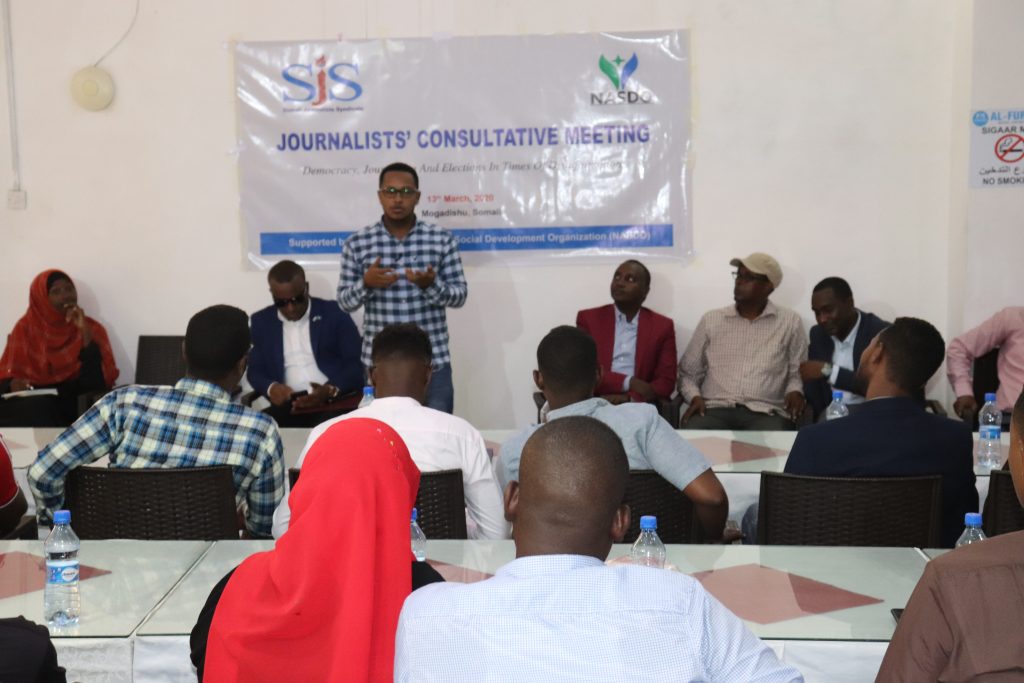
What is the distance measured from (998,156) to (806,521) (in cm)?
376

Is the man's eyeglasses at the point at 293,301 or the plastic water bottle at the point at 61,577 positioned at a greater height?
the man's eyeglasses at the point at 293,301

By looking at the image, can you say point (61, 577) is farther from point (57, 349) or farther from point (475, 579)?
point (57, 349)

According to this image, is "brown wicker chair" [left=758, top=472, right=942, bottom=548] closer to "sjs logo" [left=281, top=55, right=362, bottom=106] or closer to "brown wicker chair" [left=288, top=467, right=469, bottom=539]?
"brown wicker chair" [left=288, top=467, right=469, bottom=539]

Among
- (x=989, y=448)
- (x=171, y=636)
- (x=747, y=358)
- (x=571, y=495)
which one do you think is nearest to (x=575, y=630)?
(x=571, y=495)

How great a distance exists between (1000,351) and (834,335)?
80 centimetres

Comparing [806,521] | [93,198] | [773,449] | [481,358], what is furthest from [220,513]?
[93,198]

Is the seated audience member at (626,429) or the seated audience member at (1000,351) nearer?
the seated audience member at (626,429)

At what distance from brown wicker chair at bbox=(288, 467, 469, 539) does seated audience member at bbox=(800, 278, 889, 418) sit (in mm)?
2954

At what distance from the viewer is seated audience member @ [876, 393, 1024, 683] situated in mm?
1624

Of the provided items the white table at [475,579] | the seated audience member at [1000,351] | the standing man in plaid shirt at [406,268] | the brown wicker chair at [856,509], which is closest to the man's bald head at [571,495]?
the white table at [475,579]

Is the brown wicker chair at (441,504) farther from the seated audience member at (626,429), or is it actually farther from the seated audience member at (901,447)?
the seated audience member at (901,447)

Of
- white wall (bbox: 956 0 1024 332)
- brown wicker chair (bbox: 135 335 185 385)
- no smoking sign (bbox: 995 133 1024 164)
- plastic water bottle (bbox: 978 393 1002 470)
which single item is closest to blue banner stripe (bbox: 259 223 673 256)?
brown wicker chair (bbox: 135 335 185 385)

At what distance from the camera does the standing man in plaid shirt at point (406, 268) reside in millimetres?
5379

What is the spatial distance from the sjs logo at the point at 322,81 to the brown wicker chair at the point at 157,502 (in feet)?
12.1
